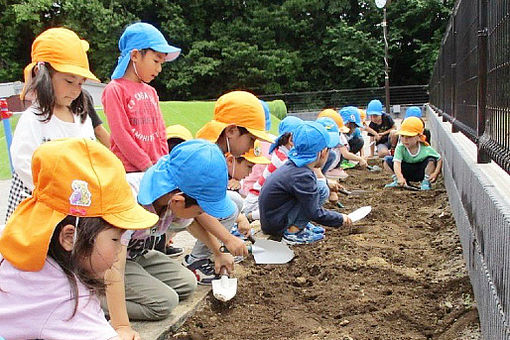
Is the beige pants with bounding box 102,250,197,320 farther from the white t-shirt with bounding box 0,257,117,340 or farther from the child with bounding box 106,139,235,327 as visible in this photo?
the white t-shirt with bounding box 0,257,117,340

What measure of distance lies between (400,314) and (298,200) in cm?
179

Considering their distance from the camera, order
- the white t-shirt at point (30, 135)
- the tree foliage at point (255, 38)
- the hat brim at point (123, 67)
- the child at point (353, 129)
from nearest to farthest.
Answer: the white t-shirt at point (30, 135), the hat brim at point (123, 67), the child at point (353, 129), the tree foliage at point (255, 38)

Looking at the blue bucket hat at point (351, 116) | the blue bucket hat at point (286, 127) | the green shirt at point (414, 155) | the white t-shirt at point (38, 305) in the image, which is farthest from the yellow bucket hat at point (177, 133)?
the blue bucket hat at point (351, 116)

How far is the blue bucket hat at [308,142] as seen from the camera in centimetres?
438

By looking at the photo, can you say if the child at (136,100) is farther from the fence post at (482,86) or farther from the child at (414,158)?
the child at (414,158)

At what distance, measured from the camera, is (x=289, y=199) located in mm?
4621

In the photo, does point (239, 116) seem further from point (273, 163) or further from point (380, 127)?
point (380, 127)

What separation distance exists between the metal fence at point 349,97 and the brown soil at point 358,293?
23.4m

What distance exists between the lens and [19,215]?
1757mm

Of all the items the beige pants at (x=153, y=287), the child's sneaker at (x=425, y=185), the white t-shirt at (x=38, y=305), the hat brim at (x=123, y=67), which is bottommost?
the child's sneaker at (x=425, y=185)

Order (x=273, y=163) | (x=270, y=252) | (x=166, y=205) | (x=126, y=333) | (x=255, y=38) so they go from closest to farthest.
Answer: (x=126, y=333) → (x=166, y=205) → (x=270, y=252) → (x=273, y=163) → (x=255, y=38)

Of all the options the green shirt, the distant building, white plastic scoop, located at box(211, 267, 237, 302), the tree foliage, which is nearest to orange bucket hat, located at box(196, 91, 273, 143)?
white plastic scoop, located at box(211, 267, 237, 302)

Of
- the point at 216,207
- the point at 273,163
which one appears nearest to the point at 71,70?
the point at 216,207

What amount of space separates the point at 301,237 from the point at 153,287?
1906 mm
